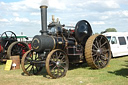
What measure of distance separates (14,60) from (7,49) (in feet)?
7.58

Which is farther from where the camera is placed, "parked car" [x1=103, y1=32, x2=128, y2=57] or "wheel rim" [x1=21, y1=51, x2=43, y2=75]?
"parked car" [x1=103, y1=32, x2=128, y2=57]

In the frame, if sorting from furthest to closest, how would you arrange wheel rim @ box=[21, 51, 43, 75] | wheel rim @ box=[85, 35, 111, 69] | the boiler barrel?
wheel rim @ box=[85, 35, 111, 69] → wheel rim @ box=[21, 51, 43, 75] → the boiler barrel

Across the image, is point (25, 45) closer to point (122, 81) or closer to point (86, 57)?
point (86, 57)

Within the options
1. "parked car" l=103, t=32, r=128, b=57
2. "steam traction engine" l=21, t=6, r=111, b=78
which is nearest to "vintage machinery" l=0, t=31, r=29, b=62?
"steam traction engine" l=21, t=6, r=111, b=78

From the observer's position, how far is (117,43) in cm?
1191

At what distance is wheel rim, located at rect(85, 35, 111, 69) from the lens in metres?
7.45

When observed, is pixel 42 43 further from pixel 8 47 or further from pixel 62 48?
pixel 8 47

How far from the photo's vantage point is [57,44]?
6.93m

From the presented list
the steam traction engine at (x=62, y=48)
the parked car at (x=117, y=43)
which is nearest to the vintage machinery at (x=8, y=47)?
the steam traction engine at (x=62, y=48)

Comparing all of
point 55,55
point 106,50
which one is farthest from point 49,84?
point 106,50

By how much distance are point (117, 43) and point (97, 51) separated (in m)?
4.44

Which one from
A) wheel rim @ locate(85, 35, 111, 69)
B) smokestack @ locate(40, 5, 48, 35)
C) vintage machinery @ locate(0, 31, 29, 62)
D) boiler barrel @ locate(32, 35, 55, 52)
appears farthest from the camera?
vintage machinery @ locate(0, 31, 29, 62)

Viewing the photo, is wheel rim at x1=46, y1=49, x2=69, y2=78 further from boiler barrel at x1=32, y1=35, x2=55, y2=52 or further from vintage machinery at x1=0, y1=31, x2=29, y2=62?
vintage machinery at x1=0, y1=31, x2=29, y2=62

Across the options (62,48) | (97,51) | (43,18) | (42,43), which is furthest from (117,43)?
(42,43)
